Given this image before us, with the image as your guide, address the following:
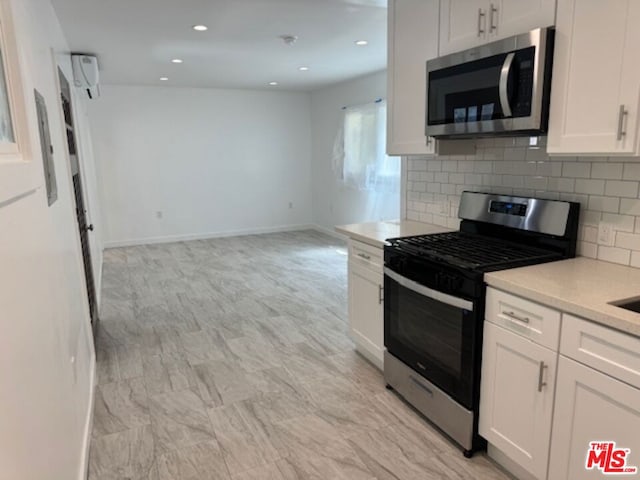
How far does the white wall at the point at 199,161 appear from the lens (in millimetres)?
6883

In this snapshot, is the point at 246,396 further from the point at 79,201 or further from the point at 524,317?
the point at 79,201

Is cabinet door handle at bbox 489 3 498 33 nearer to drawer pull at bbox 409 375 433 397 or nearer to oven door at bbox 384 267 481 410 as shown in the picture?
oven door at bbox 384 267 481 410

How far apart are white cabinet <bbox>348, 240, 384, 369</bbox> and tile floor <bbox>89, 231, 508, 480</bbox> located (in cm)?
19

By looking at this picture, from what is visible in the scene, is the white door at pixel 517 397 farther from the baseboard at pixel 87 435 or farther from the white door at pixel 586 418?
the baseboard at pixel 87 435

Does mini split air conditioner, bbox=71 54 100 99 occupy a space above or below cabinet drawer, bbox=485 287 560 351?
above

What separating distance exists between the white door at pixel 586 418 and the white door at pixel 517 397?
0.14 ft

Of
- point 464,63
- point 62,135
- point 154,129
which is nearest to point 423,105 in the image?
point 464,63

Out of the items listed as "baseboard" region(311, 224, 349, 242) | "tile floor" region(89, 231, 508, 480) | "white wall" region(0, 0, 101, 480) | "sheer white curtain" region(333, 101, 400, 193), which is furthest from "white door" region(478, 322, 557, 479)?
"baseboard" region(311, 224, 349, 242)

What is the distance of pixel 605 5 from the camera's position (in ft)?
5.46

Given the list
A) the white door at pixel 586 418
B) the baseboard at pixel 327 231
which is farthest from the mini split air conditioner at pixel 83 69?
the white door at pixel 586 418

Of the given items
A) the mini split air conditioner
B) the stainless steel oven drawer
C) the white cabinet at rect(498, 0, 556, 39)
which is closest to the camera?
the white cabinet at rect(498, 0, 556, 39)

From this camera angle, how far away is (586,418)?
5.18 ft

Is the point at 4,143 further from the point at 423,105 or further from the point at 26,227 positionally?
the point at 423,105

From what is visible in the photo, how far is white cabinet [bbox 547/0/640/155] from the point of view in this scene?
1.62 meters
